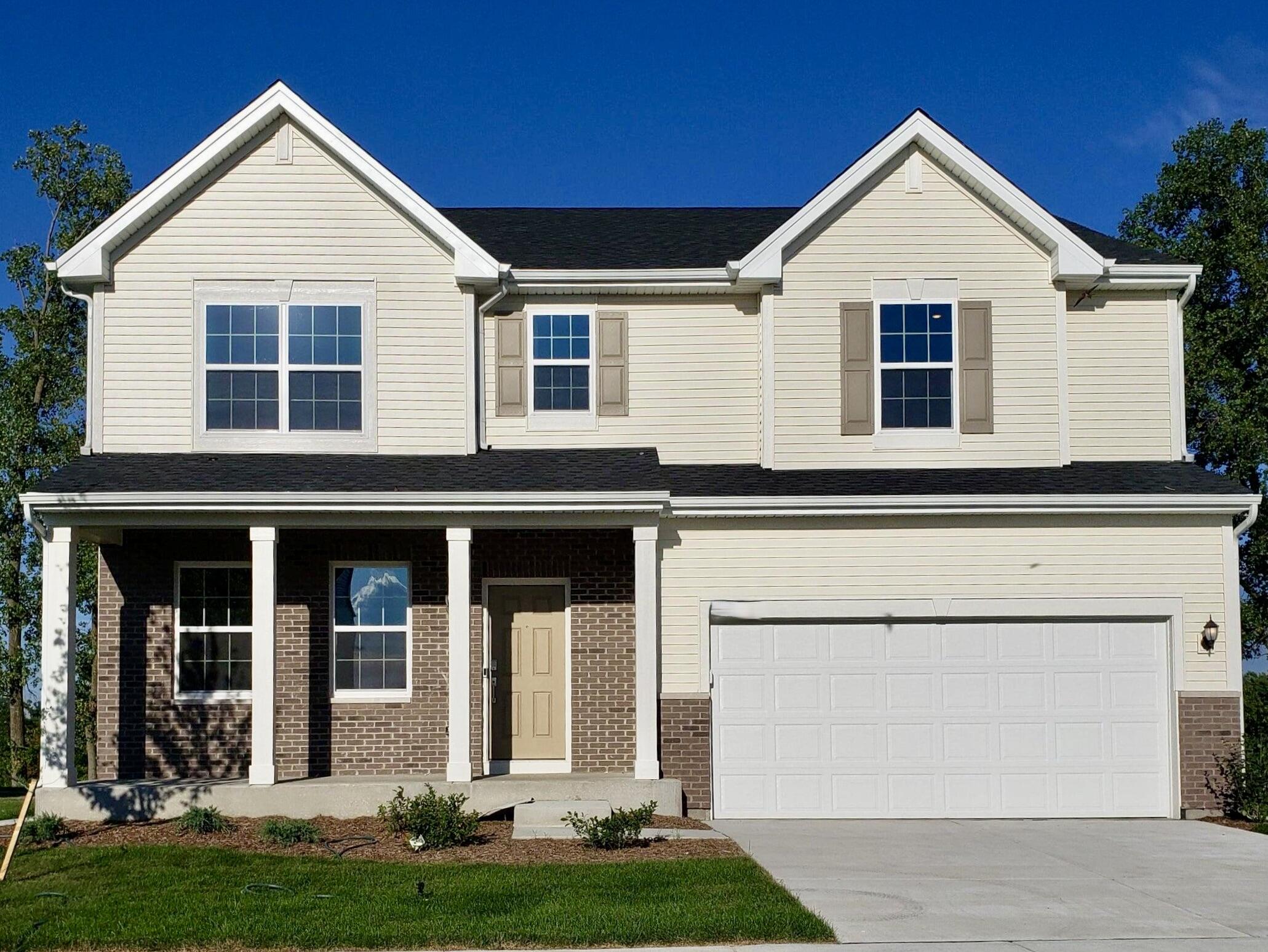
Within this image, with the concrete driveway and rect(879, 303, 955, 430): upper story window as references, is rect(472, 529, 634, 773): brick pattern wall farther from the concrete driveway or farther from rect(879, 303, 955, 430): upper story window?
rect(879, 303, 955, 430): upper story window

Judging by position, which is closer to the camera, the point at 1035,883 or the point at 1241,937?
the point at 1241,937

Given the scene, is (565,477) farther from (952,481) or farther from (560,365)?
(952,481)

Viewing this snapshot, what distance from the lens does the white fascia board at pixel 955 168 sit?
1712cm

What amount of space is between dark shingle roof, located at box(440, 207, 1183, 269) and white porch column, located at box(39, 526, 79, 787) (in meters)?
6.40

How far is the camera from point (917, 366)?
56.8 ft

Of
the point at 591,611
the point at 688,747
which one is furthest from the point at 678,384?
the point at 688,747

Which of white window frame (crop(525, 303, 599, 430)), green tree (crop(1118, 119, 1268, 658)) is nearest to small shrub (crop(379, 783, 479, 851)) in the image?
white window frame (crop(525, 303, 599, 430))

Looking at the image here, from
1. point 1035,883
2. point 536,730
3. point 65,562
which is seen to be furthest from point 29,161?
point 1035,883

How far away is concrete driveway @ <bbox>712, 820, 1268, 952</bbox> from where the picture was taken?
1000 cm

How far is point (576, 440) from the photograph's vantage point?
17531 mm

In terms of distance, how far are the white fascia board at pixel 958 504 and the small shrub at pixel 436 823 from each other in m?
4.23

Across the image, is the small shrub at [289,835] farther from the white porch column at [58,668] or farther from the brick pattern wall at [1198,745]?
the brick pattern wall at [1198,745]

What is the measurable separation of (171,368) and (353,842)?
6388 mm

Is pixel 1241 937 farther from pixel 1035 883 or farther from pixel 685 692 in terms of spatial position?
pixel 685 692
